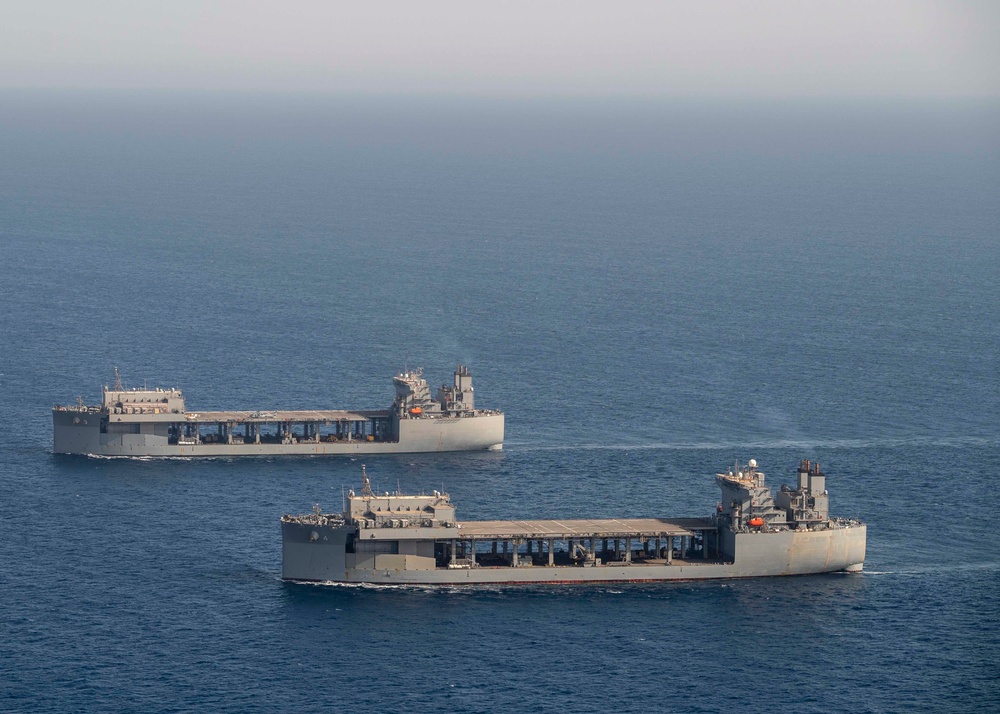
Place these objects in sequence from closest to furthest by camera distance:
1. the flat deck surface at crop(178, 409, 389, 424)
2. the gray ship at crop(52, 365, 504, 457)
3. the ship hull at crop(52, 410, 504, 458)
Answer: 1. the ship hull at crop(52, 410, 504, 458)
2. the gray ship at crop(52, 365, 504, 457)
3. the flat deck surface at crop(178, 409, 389, 424)

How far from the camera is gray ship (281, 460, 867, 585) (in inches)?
5684

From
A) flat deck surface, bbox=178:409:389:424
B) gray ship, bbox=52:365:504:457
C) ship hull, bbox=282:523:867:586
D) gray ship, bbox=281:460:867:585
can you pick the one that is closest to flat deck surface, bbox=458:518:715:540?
gray ship, bbox=281:460:867:585

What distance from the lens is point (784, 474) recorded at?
574 ft

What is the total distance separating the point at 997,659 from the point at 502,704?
38216 mm

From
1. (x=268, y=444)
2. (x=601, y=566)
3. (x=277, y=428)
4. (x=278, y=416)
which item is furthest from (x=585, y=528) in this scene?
(x=277, y=428)

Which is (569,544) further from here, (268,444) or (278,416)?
(278,416)

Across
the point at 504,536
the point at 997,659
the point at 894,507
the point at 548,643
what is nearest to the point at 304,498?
the point at 504,536

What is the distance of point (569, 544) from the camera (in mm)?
151000

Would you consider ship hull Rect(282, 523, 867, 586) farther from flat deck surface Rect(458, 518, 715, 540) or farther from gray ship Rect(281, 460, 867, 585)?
flat deck surface Rect(458, 518, 715, 540)

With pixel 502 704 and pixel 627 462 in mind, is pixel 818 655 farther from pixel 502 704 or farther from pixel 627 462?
pixel 627 462

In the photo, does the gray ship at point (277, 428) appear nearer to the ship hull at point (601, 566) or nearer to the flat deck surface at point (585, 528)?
the flat deck surface at point (585, 528)

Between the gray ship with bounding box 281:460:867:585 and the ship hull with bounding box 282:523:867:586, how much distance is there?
0.28ft

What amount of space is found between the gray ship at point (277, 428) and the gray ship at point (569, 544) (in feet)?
129

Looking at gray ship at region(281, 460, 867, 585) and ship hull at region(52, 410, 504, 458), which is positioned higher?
ship hull at region(52, 410, 504, 458)
